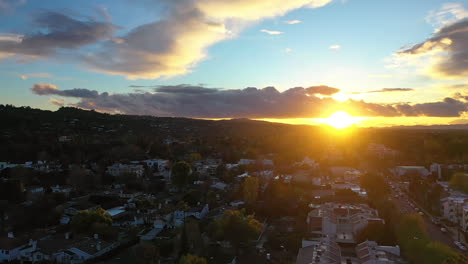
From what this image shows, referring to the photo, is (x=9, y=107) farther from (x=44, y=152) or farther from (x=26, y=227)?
(x=26, y=227)

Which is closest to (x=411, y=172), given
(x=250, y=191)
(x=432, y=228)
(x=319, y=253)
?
(x=432, y=228)

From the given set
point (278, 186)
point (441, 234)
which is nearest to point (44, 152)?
point (278, 186)

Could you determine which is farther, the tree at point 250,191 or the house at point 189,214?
the tree at point 250,191

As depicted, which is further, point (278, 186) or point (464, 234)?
point (278, 186)

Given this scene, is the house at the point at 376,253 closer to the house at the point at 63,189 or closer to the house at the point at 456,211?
the house at the point at 456,211

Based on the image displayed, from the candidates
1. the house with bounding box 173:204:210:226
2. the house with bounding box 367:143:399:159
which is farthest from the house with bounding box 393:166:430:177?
the house with bounding box 173:204:210:226

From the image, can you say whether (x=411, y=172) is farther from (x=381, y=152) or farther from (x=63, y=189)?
(x=63, y=189)

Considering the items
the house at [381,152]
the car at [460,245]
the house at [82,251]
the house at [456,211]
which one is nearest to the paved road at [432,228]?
the car at [460,245]
